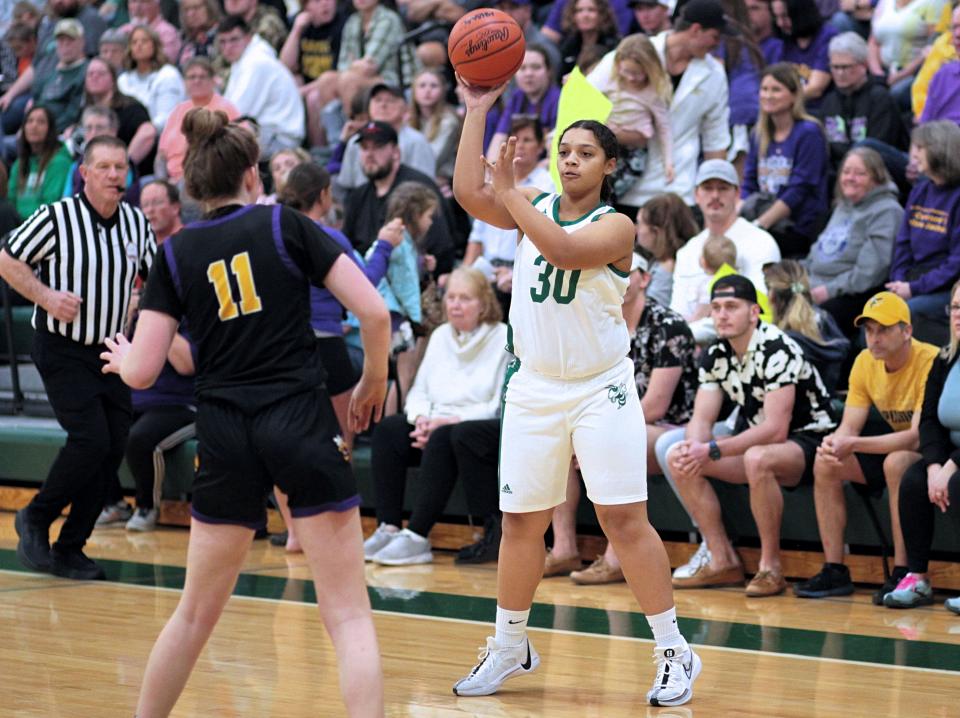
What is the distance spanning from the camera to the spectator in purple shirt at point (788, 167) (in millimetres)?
7898

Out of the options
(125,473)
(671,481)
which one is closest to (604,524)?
(671,481)

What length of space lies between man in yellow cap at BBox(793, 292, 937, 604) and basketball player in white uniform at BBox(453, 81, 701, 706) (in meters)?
2.04

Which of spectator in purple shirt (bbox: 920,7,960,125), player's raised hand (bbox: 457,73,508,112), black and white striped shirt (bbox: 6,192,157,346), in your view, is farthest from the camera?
spectator in purple shirt (bbox: 920,7,960,125)

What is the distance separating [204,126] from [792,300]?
152 inches

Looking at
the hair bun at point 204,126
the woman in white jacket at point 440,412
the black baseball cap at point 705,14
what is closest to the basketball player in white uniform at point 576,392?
the hair bun at point 204,126

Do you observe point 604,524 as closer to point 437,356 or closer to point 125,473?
point 437,356

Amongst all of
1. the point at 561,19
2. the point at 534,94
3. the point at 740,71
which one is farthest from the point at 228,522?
the point at 561,19

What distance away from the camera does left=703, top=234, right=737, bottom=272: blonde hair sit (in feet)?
23.2

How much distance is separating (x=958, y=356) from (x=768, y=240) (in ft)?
5.33

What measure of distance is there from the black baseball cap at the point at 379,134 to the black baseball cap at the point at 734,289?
2.82m

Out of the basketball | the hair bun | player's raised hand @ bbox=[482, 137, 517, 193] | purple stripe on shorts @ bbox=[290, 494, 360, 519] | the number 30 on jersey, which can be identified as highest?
the basketball

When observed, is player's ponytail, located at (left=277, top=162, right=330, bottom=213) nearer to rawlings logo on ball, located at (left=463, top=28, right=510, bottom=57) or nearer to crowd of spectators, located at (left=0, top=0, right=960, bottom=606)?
crowd of spectators, located at (left=0, top=0, right=960, bottom=606)

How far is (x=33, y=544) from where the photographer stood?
6.40m

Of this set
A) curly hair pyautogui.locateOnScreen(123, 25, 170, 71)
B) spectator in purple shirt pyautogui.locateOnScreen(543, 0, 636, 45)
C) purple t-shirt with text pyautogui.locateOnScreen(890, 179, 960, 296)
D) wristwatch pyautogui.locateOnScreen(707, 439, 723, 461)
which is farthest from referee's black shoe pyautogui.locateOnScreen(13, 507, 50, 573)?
curly hair pyautogui.locateOnScreen(123, 25, 170, 71)
